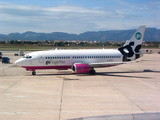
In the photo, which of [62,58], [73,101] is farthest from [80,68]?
[73,101]

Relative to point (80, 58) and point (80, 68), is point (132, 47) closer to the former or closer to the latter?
point (80, 58)

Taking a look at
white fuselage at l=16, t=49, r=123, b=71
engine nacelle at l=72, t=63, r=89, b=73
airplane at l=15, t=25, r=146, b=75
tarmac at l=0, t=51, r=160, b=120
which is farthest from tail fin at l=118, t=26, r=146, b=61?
tarmac at l=0, t=51, r=160, b=120

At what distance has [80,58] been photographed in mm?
26406

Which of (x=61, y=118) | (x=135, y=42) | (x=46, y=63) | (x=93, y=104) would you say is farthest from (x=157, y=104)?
(x=135, y=42)

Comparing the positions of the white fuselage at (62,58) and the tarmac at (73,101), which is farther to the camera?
the white fuselage at (62,58)

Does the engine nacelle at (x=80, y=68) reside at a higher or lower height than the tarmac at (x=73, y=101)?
higher

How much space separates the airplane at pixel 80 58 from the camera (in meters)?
24.4

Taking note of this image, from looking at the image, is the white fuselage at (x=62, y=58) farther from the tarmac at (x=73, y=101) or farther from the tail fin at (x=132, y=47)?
the tarmac at (x=73, y=101)

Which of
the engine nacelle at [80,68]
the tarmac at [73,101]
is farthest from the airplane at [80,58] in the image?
the tarmac at [73,101]

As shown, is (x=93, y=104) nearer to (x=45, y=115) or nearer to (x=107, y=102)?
(x=107, y=102)

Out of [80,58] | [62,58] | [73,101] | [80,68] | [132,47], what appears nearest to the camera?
[73,101]

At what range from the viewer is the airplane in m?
24.4

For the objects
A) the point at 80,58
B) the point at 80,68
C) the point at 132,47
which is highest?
the point at 132,47

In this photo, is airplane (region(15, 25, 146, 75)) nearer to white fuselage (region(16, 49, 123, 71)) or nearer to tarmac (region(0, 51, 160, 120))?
white fuselage (region(16, 49, 123, 71))
